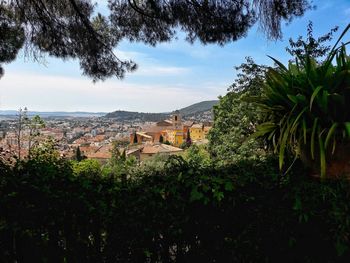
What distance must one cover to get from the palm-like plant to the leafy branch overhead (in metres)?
1.24

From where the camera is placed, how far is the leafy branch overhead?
317cm

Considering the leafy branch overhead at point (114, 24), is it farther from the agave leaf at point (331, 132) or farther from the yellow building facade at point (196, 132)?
the yellow building facade at point (196, 132)

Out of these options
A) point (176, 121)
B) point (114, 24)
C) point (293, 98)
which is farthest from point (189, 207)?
point (176, 121)

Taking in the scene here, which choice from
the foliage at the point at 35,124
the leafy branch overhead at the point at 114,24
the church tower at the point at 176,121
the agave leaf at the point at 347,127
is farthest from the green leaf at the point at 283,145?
the church tower at the point at 176,121

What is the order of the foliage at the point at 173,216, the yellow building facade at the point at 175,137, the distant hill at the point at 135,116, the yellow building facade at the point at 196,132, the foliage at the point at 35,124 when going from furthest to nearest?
the distant hill at the point at 135,116, the yellow building facade at the point at 196,132, the yellow building facade at the point at 175,137, the foliage at the point at 35,124, the foliage at the point at 173,216

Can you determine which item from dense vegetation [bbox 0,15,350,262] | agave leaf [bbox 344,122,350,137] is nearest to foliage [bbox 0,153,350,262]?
dense vegetation [bbox 0,15,350,262]

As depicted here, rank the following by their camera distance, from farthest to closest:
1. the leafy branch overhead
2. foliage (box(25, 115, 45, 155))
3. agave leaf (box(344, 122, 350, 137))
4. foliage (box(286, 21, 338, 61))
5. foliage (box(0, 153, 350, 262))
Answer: foliage (box(286, 21, 338, 61))
foliage (box(25, 115, 45, 155))
the leafy branch overhead
agave leaf (box(344, 122, 350, 137))
foliage (box(0, 153, 350, 262))

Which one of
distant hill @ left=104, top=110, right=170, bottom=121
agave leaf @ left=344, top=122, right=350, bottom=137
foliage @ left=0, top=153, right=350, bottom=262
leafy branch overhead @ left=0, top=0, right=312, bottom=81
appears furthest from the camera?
distant hill @ left=104, top=110, right=170, bottom=121

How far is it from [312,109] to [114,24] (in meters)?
2.91

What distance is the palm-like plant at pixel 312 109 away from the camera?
1.80 meters

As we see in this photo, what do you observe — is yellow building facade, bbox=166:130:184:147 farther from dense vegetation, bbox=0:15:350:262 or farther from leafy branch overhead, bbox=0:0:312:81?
dense vegetation, bbox=0:15:350:262

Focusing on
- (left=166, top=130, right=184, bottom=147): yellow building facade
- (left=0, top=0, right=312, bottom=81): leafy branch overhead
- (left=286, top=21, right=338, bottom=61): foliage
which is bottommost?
(left=166, top=130, right=184, bottom=147): yellow building facade

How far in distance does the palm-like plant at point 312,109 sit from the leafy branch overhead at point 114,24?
1.24 metres

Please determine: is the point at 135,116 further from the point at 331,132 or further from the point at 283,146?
the point at 331,132
